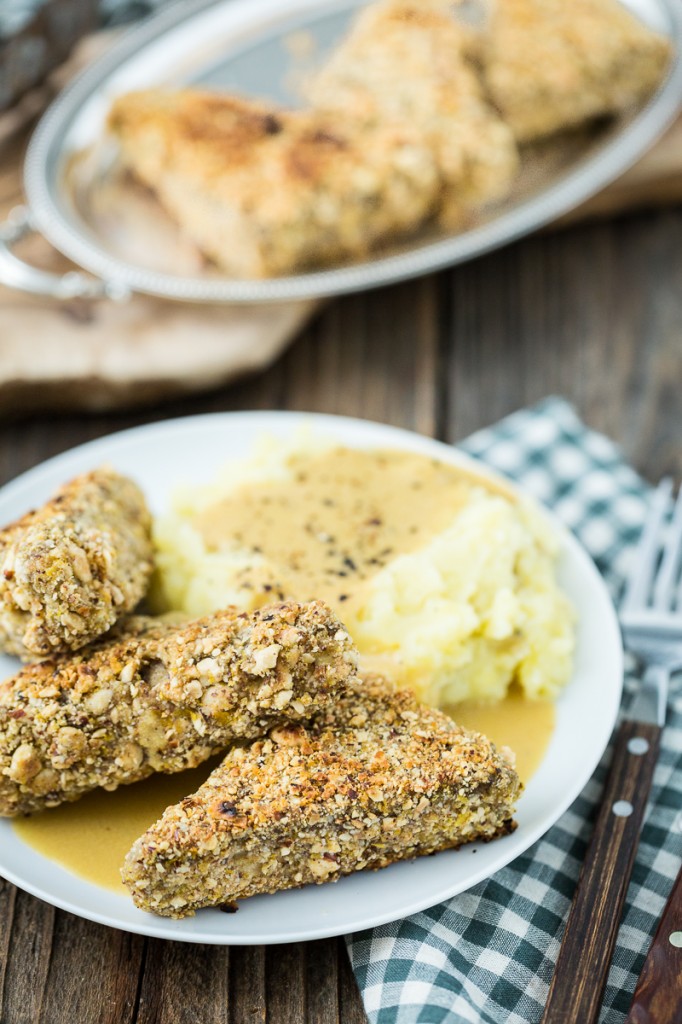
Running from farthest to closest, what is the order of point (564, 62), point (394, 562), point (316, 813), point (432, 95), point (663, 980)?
point (564, 62)
point (432, 95)
point (394, 562)
point (316, 813)
point (663, 980)

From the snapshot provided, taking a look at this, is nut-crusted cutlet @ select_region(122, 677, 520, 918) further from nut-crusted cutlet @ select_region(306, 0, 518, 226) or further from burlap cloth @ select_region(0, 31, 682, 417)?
nut-crusted cutlet @ select_region(306, 0, 518, 226)

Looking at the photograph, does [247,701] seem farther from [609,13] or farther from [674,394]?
[609,13]

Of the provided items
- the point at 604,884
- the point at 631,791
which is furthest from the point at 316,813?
the point at 631,791

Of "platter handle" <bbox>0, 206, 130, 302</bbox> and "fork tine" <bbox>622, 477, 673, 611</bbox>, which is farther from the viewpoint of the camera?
"platter handle" <bbox>0, 206, 130, 302</bbox>

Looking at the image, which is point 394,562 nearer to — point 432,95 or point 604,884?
point 604,884

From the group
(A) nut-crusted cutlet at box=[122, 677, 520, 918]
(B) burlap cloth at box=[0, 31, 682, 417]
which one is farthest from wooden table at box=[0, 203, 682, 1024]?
(A) nut-crusted cutlet at box=[122, 677, 520, 918]

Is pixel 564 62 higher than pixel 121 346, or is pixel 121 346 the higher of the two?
pixel 564 62

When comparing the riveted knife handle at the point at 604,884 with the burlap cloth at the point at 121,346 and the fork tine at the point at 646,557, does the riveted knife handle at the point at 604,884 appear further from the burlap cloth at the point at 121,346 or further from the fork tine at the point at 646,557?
the burlap cloth at the point at 121,346

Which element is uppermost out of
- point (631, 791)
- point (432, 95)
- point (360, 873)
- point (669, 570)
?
point (432, 95)
